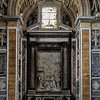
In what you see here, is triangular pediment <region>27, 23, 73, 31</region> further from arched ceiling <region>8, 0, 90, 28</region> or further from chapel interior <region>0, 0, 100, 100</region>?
arched ceiling <region>8, 0, 90, 28</region>

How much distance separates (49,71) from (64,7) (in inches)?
186

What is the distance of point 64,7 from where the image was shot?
29234 mm

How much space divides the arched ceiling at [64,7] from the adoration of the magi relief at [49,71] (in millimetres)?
2926

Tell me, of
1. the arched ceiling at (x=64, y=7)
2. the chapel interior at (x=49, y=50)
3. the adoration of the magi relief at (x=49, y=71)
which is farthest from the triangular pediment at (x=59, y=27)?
the adoration of the magi relief at (x=49, y=71)

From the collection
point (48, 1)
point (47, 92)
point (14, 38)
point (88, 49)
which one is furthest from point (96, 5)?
point (47, 92)

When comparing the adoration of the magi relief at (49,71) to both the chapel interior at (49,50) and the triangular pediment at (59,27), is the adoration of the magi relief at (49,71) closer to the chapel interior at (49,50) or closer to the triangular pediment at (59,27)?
the chapel interior at (49,50)

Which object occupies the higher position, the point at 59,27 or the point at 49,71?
the point at 59,27

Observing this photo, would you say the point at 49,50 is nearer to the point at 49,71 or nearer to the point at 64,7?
the point at 49,71

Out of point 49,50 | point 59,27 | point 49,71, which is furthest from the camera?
point 49,71

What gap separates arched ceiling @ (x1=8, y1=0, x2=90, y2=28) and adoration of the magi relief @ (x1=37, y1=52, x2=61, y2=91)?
2926 mm

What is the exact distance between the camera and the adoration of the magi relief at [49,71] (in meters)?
29.0

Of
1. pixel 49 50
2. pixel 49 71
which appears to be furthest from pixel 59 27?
pixel 49 71

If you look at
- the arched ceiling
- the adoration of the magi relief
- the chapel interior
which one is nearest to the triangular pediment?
the chapel interior

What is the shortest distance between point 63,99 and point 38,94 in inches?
70.4
